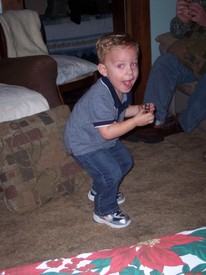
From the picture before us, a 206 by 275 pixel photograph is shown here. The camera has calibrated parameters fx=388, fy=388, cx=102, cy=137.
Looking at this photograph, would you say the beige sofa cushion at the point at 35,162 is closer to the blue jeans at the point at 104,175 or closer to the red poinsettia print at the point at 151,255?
the blue jeans at the point at 104,175

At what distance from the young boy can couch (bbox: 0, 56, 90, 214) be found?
6.7 inches

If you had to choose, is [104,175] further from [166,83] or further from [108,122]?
[166,83]

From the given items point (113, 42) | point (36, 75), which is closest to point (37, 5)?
point (36, 75)

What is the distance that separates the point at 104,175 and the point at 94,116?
260mm

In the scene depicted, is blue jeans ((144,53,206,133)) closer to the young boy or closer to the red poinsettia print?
the young boy

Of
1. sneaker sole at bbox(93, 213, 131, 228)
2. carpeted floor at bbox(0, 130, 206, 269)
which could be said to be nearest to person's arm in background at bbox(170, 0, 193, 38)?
carpeted floor at bbox(0, 130, 206, 269)

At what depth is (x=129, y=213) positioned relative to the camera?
1.77 m

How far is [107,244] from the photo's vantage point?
1.56 meters

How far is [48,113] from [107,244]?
718 millimetres

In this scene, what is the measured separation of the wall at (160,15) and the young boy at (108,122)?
4.48ft

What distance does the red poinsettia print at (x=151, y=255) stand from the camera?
0.78 meters

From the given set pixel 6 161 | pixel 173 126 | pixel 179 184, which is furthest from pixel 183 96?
pixel 6 161

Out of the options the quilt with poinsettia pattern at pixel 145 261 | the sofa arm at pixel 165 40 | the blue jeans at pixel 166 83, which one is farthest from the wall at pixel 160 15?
the quilt with poinsettia pattern at pixel 145 261

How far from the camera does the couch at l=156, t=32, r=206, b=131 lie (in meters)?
2.54
